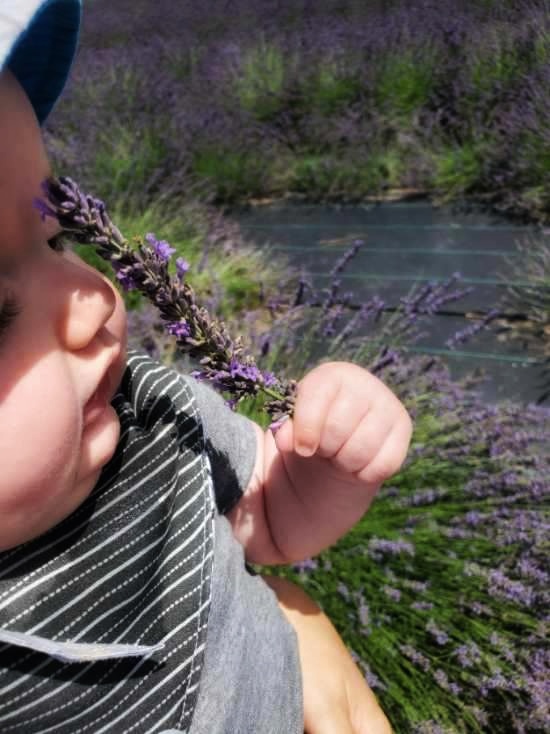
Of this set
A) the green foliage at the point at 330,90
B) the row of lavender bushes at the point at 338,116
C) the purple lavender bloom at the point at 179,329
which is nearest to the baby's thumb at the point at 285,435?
the purple lavender bloom at the point at 179,329

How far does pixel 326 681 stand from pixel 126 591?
0.41 m

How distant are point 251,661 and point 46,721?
296mm

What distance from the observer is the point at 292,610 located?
3.95ft

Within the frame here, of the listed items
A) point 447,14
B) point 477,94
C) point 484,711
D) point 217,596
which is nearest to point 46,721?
point 217,596

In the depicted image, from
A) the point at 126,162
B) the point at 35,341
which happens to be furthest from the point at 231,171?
the point at 35,341

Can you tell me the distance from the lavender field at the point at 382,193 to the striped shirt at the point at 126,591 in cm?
34

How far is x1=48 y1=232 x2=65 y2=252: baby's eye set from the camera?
0.73 metres

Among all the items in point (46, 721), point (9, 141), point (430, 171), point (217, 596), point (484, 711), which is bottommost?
point (430, 171)

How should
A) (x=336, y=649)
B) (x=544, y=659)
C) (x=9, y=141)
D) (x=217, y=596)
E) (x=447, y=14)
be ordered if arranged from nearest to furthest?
(x=9, y=141), (x=217, y=596), (x=336, y=649), (x=544, y=659), (x=447, y=14)

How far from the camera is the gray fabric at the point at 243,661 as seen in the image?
96 cm

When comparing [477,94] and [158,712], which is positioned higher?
[158,712]

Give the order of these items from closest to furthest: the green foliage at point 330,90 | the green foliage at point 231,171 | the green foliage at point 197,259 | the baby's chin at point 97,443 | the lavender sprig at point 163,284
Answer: the lavender sprig at point 163,284 < the baby's chin at point 97,443 < the green foliage at point 197,259 < the green foliage at point 231,171 < the green foliage at point 330,90

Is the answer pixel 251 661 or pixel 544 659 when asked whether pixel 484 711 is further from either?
pixel 251 661

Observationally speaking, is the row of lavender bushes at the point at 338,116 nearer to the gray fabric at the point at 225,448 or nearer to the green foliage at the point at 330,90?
the green foliage at the point at 330,90
